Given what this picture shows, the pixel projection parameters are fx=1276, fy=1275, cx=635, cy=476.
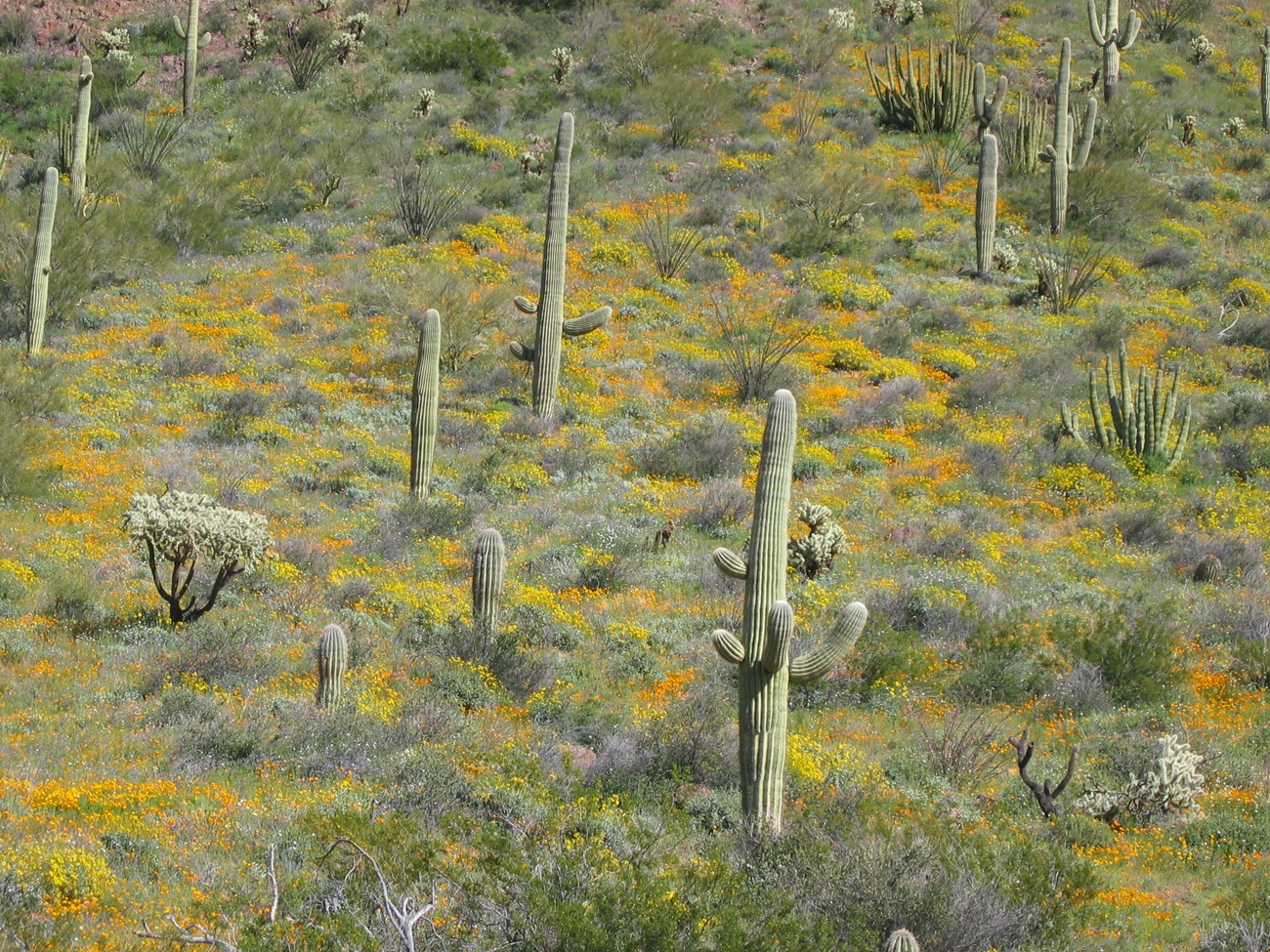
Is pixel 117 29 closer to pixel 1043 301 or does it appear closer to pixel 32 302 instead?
pixel 32 302

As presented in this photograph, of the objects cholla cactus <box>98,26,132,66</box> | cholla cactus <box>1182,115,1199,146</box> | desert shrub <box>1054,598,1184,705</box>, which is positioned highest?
cholla cactus <box>98,26,132,66</box>

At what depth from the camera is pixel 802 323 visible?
23.1 metres

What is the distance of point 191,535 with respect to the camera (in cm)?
1128

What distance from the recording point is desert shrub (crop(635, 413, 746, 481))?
17.3 meters

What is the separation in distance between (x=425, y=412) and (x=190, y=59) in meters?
19.7

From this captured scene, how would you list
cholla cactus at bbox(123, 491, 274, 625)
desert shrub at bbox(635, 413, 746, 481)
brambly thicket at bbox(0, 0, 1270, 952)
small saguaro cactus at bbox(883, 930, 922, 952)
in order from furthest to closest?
desert shrub at bbox(635, 413, 746, 481)
cholla cactus at bbox(123, 491, 274, 625)
brambly thicket at bbox(0, 0, 1270, 952)
small saguaro cactus at bbox(883, 930, 922, 952)

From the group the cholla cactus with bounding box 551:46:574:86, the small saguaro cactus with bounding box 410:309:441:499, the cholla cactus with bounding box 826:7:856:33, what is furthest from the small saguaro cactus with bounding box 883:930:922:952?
the cholla cactus with bounding box 826:7:856:33

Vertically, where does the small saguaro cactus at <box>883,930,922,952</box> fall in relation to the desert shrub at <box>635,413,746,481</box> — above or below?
above

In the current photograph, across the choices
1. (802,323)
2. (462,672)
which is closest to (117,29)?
(802,323)

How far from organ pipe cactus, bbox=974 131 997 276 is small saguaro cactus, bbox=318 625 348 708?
18.9 meters

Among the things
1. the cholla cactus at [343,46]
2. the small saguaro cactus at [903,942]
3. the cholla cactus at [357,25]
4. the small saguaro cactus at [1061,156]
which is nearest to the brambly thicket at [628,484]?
the cholla cactus at [343,46]

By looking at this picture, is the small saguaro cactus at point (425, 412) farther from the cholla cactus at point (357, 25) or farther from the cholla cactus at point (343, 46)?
the cholla cactus at point (357, 25)

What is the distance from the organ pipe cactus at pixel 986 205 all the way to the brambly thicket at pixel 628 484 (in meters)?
0.16

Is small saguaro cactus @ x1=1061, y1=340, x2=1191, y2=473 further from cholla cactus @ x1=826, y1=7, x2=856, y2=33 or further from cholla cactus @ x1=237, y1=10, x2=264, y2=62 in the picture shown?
cholla cactus @ x1=237, y1=10, x2=264, y2=62
